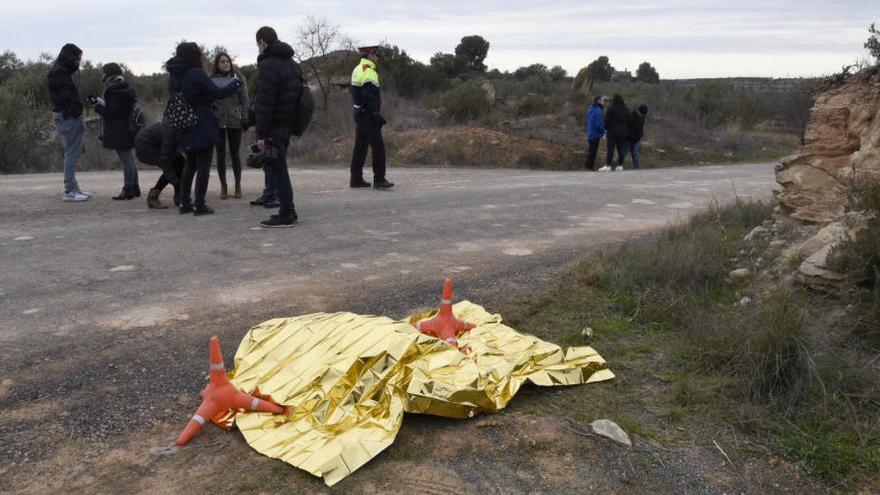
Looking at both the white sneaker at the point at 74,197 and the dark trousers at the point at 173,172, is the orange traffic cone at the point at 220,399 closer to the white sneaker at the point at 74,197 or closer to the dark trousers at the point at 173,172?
the dark trousers at the point at 173,172

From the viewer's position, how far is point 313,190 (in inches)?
416

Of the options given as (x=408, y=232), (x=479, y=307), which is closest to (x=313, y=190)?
(x=408, y=232)

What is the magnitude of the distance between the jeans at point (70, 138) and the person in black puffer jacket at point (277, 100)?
287 centimetres

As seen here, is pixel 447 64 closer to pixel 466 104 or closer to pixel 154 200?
pixel 466 104

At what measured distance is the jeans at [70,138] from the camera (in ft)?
29.1

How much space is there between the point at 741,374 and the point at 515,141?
14.8 metres

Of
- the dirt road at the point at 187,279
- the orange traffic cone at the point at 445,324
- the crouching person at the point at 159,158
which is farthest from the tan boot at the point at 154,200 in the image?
the orange traffic cone at the point at 445,324

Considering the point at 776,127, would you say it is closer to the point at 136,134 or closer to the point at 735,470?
the point at 136,134

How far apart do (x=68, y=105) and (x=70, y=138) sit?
17.3 inches

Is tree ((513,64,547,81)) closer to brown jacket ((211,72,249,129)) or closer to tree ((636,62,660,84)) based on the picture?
tree ((636,62,660,84))

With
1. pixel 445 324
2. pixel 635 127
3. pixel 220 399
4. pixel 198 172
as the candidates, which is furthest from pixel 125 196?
pixel 635 127

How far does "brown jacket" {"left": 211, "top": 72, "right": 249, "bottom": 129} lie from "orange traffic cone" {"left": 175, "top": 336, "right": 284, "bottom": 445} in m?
5.94

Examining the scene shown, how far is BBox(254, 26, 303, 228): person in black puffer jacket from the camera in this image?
7438 mm

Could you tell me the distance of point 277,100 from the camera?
751 centimetres
